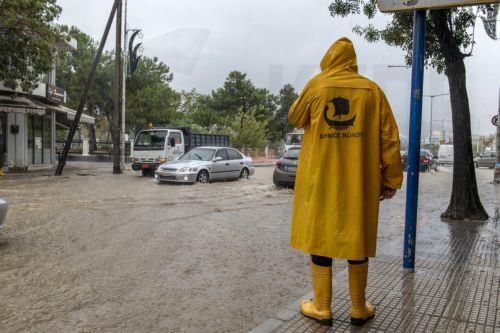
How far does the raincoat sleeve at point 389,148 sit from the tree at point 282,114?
5649 cm

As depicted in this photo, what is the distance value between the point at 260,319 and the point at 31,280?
2.53 metres

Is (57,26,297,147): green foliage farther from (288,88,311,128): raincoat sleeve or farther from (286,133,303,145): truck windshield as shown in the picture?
(288,88,311,128): raincoat sleeve

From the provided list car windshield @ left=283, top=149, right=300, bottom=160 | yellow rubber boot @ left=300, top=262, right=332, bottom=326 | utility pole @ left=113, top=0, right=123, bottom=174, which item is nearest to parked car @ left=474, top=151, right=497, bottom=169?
car windshield @ left=283, top=149, right=300, bottom=160

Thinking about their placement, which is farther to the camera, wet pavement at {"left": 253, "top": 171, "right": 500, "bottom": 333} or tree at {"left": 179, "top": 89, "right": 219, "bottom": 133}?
tree at {"left": 179, "top": 89, "right": 219, "bottom": 133}

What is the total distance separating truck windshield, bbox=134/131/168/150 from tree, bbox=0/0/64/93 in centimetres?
463

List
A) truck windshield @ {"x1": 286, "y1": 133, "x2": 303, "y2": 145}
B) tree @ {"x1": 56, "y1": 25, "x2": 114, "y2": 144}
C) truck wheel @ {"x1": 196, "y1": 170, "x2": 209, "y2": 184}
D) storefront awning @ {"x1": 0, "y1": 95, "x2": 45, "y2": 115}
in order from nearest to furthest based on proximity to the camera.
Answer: truck wheel @ {"x1": 196, "y1": 170, "x2": 209, "y2": 184} < storefront awning @ {"x1": 0, "y1": 95, "x2": 45, "y2": 115} < tree @ {"x1": 56, "y1": 25, "x2": 114, "y2": 144} < truck windshield @ {"x1": 286, "y1": 133, "x2": 303, "y2": 145}

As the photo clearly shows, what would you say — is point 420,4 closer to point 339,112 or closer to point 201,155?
point 339,112

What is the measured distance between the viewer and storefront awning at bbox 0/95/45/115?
19312 millimetres

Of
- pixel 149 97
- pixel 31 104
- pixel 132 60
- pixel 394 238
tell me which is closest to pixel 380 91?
pixel 394 238

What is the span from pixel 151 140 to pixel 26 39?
6117 mm

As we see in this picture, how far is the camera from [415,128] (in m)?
5.23

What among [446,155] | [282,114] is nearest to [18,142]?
[446,155]

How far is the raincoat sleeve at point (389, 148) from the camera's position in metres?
3.63

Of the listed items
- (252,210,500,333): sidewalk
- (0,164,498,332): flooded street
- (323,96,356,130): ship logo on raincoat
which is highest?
(323,96,356,130): ship logo on raincoat
